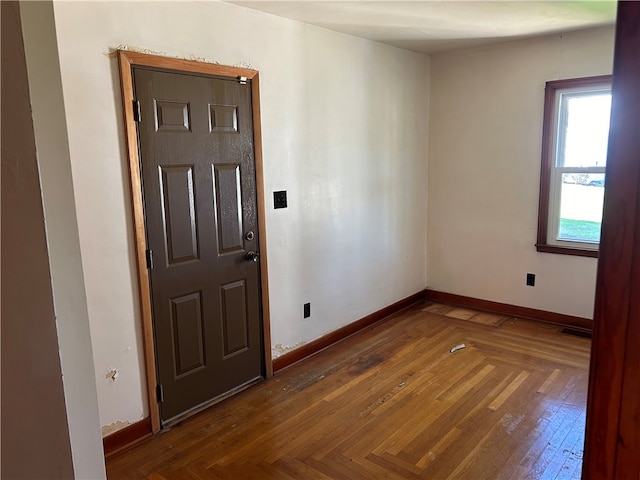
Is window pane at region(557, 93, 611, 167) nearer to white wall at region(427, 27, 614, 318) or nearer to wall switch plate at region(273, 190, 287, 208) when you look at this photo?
white wall at region(427, 27, 614, 318)

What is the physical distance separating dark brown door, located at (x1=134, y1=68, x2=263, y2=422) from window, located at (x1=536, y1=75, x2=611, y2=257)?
2.54 meters

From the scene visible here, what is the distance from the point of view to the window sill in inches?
152

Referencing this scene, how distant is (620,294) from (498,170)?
3.57 metres

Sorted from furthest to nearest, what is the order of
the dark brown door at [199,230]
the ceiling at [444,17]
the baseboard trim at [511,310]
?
the baseboard trim at [511,310] < the ceiling at [444,17] < the dark brown door at [199,230]

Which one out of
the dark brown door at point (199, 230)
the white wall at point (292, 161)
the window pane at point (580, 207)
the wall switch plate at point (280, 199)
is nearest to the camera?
the white wall at point (292, 161)

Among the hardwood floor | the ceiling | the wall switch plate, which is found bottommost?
the hardwood floor

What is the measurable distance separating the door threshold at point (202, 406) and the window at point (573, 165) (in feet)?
8.94

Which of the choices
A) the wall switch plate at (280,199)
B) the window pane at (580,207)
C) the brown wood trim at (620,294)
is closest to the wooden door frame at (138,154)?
the wall switch plate at (280,199)

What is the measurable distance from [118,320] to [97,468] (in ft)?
4.93

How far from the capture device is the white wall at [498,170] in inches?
153

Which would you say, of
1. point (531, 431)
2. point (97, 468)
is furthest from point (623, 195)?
point (531, 431)

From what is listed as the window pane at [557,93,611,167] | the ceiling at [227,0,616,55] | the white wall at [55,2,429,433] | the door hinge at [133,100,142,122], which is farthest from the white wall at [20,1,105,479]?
the window pane at [557,93,611,167]

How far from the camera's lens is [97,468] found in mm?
1009

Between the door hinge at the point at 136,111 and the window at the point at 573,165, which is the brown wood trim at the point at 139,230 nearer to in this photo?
the door hinge at the point at 136,111
